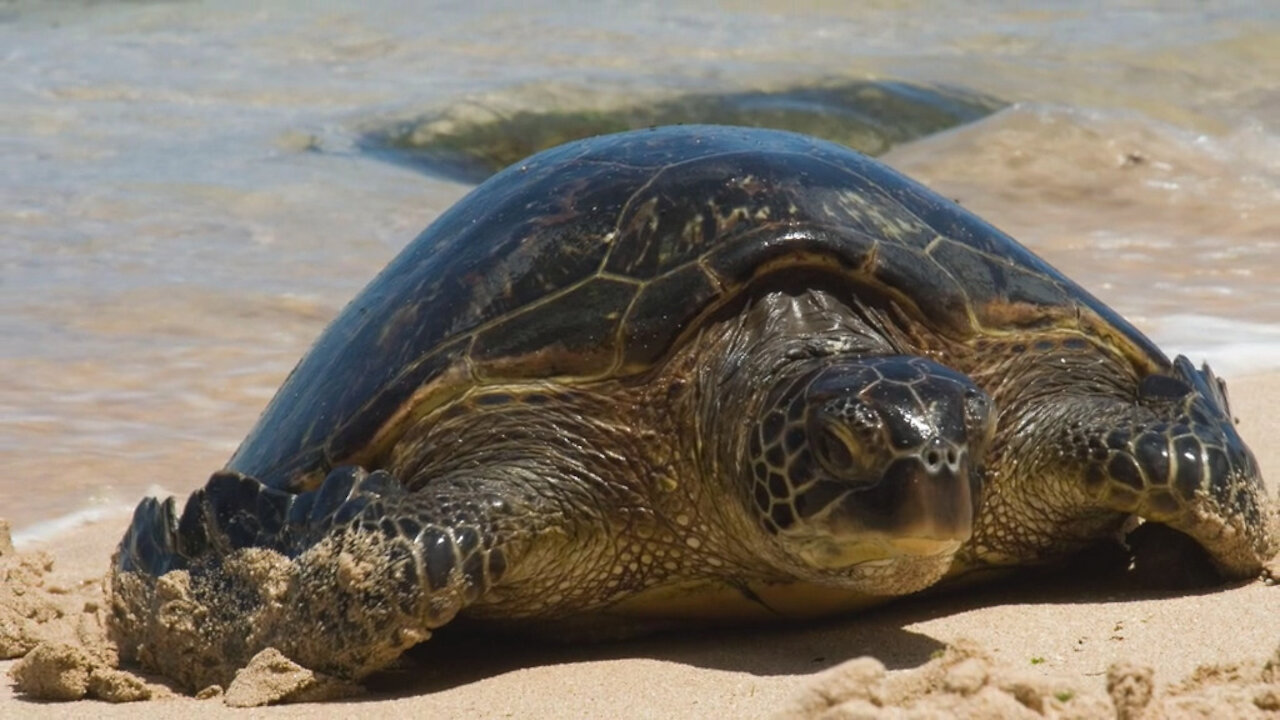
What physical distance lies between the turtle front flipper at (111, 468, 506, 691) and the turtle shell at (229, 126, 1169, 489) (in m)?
0.41

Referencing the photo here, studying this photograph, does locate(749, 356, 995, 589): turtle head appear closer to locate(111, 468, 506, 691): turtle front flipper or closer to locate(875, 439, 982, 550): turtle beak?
locate(875, 439, 982, 550): turtle beak

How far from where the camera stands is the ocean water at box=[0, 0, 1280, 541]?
8.02m

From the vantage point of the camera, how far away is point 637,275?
164 inches

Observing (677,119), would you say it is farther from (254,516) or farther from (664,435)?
(254,516)

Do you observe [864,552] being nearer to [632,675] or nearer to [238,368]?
[632,675]

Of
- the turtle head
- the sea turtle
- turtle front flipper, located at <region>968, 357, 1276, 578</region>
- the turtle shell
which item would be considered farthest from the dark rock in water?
the turtle head

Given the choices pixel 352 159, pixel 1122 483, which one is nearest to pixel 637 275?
pixel 1122 483

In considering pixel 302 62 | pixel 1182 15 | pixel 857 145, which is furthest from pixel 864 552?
pixel 1182 15

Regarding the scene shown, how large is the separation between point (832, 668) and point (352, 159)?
12.0 meters

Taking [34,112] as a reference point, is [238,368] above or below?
below

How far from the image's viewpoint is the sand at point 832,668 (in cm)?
271

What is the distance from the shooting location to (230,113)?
16.2m

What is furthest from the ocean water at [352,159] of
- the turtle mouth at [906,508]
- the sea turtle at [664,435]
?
the turtle mouth at [906,508]

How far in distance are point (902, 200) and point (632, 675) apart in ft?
5.27
